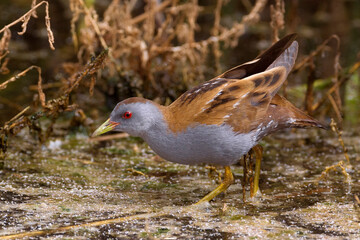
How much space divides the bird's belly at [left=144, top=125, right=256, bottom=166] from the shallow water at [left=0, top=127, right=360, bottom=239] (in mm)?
294

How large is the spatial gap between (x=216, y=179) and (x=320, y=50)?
160 centimetres

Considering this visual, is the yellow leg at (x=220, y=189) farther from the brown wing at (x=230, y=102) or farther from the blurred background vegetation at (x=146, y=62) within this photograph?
the blurred background vegetation at (x=146, y=62)

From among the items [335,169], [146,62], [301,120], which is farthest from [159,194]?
[146,62]

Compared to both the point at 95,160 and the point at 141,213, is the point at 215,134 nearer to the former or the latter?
the point at 141,213

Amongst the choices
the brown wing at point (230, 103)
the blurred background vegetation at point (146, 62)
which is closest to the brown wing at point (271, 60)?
the brown wing at point (230, 103)

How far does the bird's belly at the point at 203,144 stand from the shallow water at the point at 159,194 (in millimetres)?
294

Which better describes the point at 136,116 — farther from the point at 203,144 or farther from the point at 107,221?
the point at 107,221

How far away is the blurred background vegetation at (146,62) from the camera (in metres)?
4.94

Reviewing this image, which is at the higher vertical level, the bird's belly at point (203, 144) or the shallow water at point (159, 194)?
the bird's belly at point (203, 144)

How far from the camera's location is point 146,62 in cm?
540

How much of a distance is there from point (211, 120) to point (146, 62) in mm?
2093

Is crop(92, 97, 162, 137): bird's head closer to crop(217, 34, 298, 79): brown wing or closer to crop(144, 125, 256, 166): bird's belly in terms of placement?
crop(144, 125, 256, 166): bird's belly

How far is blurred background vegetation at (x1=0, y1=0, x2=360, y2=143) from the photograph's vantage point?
494cm

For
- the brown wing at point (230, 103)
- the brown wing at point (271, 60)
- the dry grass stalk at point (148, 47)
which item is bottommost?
the brown wing at point (230, 103)
